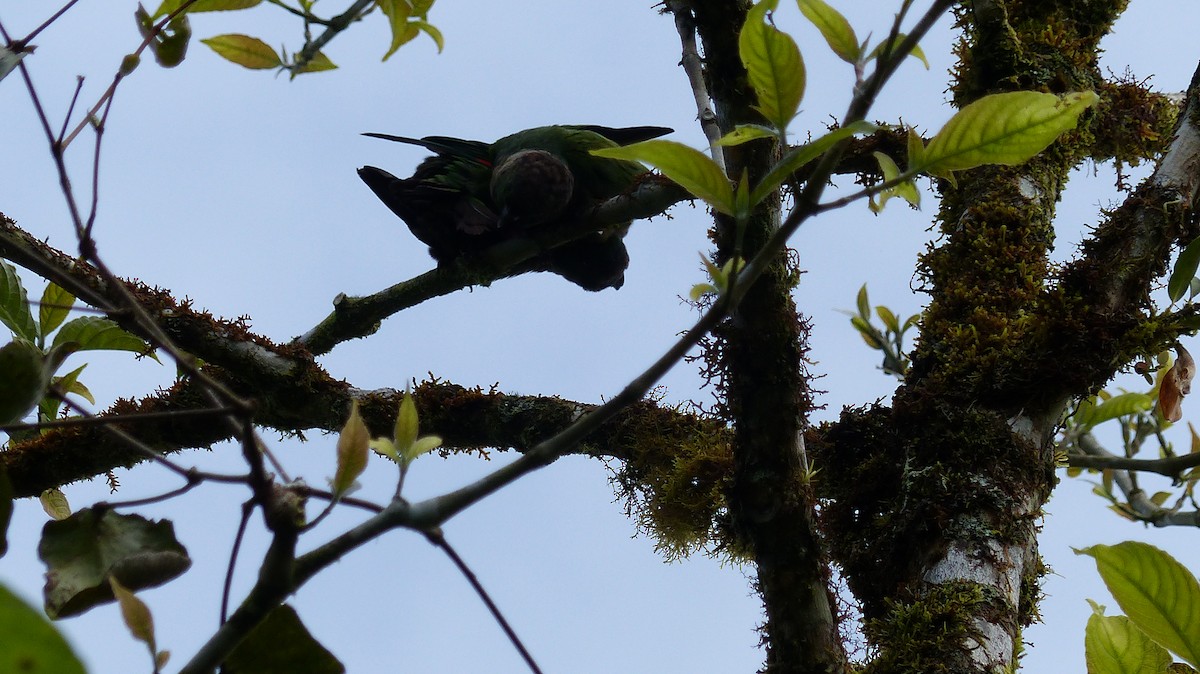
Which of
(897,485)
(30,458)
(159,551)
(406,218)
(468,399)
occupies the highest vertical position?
(406,218)

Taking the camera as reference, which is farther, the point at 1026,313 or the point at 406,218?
the point at 406,218

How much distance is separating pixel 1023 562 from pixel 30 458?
2.66m

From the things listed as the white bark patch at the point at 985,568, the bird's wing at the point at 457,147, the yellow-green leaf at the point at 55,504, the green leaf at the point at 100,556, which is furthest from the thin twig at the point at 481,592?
the bird's wing at the point at 457,147

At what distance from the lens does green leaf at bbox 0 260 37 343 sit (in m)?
1.78

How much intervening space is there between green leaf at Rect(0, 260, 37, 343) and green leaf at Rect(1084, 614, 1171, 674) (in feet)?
6.08

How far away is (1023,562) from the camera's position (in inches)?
85.0

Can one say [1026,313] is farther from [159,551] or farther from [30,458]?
[30,458]

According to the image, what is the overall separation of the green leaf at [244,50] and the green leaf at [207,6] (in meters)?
0.08

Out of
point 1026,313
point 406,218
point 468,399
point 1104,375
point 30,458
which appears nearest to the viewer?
point 1104,375

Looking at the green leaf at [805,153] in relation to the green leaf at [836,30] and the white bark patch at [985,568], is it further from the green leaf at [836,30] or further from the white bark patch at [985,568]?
the white bark patch at [985,568]

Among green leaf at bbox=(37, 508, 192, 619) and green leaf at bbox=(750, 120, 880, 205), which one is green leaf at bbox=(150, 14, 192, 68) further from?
green leaf at bbox=(750, 120, 880, 205)

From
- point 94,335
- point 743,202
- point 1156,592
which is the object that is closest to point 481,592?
point 743,202

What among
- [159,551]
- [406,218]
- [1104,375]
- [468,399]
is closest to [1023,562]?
[1104,375]

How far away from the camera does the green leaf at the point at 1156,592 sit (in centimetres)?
105
